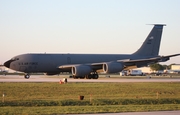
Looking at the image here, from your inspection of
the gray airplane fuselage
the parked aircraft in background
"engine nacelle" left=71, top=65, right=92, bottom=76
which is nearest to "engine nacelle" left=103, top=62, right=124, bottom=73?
the parked aircraft in background

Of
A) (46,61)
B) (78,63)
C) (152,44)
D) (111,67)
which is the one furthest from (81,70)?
(152,44)

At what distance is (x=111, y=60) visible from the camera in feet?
226

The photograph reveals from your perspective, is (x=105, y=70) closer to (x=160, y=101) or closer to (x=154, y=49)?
(x=154, y=49)

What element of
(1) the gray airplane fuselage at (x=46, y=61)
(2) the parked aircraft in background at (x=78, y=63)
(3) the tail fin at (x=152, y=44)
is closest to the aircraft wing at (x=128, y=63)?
(2) the parked aircraft in background at (x=78, y=63)

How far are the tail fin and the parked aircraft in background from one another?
908 mm

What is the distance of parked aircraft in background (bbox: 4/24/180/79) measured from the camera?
6219 centimetres

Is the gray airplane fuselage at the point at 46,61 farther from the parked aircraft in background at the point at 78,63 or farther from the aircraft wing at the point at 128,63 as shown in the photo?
the aircraft wing at the point at 128,63

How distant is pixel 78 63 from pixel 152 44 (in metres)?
14.7

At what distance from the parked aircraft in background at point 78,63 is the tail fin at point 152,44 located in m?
0.91

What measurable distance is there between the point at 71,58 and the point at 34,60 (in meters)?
6.51

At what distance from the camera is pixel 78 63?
217ft

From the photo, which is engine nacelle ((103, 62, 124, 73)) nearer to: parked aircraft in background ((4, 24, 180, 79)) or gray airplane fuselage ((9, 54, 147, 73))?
parked aircraft in background ((4, 24, 180, 79))

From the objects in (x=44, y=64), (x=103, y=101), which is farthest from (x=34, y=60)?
(x=103, y=101)

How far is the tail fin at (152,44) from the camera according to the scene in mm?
72562
